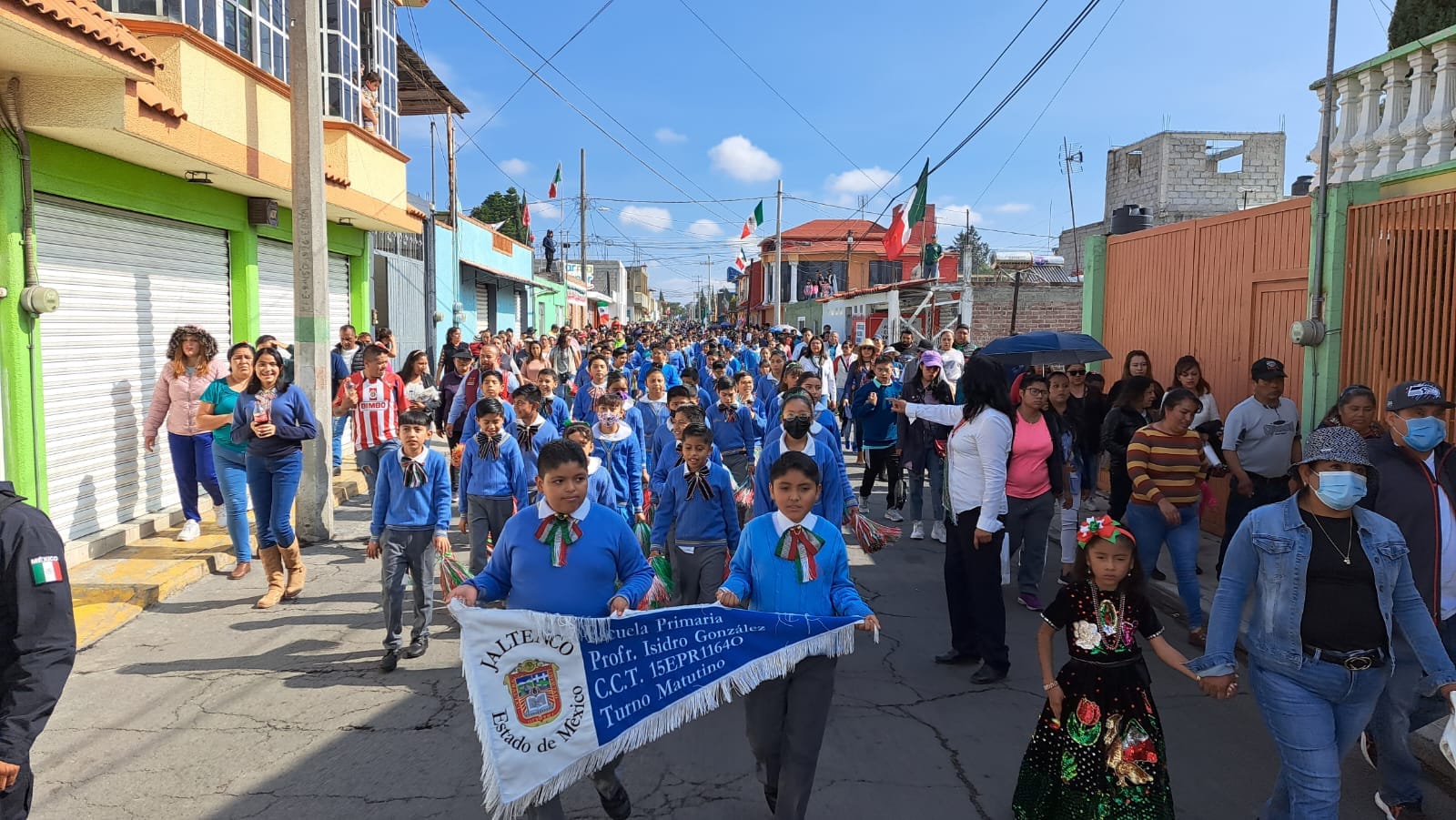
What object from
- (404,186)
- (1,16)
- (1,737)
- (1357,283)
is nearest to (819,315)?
(404,186)

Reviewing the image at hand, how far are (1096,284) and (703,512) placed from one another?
8.38 meters

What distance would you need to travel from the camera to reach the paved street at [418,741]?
401 centimetres

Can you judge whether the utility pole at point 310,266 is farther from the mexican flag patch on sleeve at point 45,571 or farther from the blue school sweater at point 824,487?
the mexican flag patch on sleeve at point 45,571

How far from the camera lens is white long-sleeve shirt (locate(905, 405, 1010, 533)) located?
5.38m

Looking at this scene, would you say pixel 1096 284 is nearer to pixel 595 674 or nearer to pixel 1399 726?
pixel 1399 726

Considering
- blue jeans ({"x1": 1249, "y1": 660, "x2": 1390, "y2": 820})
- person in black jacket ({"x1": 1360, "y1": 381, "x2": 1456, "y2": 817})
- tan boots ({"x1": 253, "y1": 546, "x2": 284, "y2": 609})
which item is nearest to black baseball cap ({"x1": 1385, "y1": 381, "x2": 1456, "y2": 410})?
person in black jacket ({"x1": 1360, "y1": 381, "x2": 1456, "y2": 817})

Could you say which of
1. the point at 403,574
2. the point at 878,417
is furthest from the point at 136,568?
the point at 878,417

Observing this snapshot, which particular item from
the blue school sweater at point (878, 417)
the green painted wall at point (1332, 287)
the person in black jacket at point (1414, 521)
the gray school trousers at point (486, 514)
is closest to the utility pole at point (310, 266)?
the gray school trousers at point (486, 514)

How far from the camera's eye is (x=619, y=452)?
695 cm

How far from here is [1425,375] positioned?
22.1ft

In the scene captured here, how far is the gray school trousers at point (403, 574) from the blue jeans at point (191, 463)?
10.9ft

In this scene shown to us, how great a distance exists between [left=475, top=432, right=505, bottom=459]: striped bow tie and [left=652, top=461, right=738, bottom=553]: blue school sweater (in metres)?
1.49

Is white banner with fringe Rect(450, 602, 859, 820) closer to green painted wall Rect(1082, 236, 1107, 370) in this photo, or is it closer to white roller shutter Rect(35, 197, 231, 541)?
white roller shutter Rect(35, 197, 231, 541)

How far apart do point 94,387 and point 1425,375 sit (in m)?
10.9
